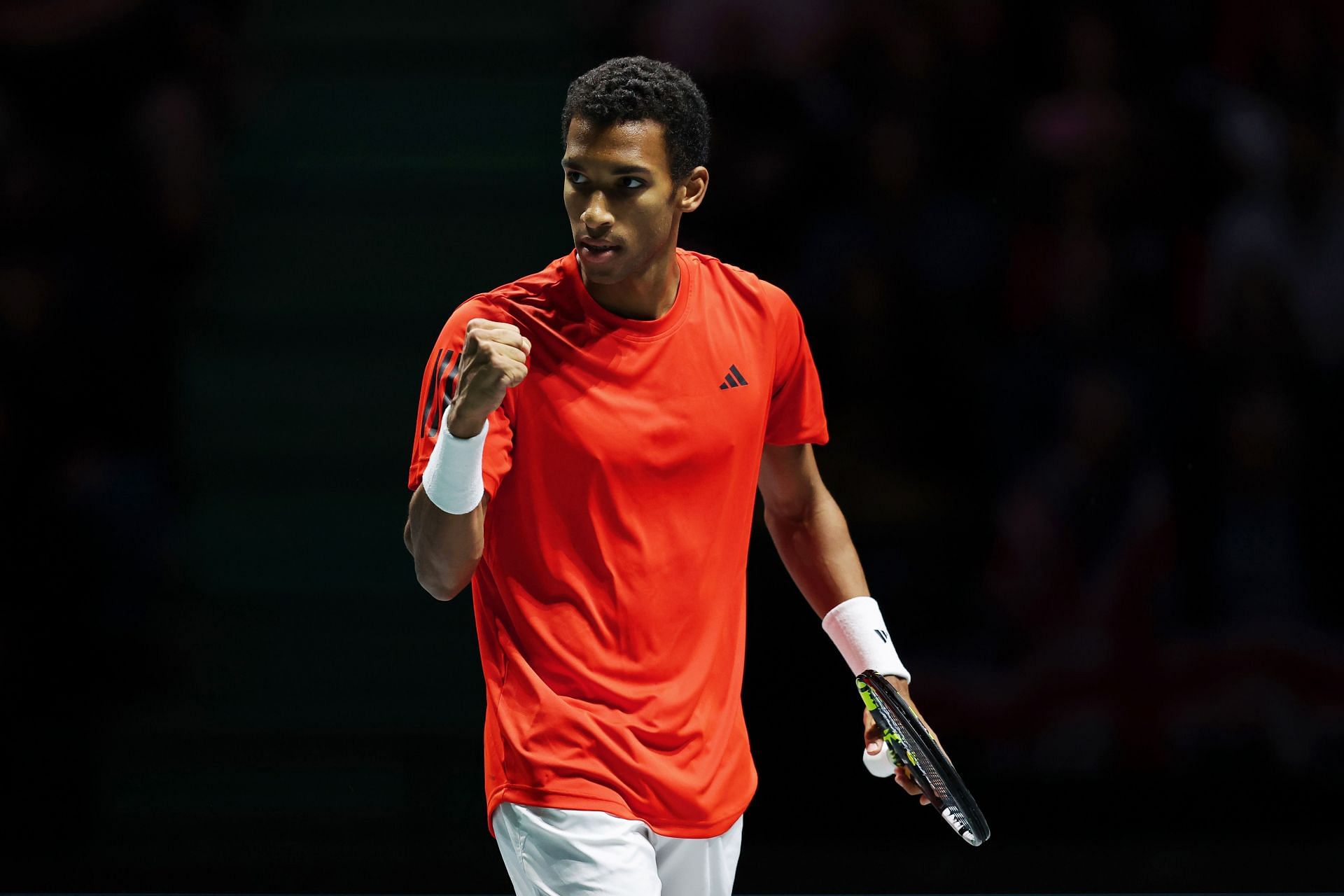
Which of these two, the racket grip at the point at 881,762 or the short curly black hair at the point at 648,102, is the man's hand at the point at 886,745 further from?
the short curly black hair at the point at 648,102

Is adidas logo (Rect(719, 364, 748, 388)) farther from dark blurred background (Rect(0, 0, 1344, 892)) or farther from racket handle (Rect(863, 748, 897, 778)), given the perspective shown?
dark blurred background (Rect(0, 0, 1344, 892))

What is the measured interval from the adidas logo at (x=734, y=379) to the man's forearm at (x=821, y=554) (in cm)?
30

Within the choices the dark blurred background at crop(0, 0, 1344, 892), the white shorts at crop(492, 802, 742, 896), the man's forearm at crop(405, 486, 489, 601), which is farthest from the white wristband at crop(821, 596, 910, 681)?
the dark blurred background at crop(0, 0, 1344, 892)

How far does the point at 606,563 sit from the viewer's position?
2232 millimetres

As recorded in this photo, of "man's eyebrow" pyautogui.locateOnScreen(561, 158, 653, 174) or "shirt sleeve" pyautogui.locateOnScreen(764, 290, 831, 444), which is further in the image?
"shirt sleeve" pyautogui.locateOnScreen(764, 290, 831, 444)

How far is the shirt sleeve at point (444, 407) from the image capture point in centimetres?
215

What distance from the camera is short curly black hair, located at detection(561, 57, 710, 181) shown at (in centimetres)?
224

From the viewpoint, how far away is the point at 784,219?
4.33 m

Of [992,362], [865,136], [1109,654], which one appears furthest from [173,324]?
[1109,654]

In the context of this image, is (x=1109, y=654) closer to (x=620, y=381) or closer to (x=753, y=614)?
(x=753, y=614)

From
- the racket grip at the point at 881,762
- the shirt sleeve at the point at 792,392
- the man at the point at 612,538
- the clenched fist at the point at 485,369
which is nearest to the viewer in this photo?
the clenched fist at the point at 485,369

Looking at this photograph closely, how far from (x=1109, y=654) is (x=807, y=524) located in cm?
205

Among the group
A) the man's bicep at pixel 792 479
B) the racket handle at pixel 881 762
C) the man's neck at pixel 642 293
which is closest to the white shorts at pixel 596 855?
the racket handle at pixel 881 762

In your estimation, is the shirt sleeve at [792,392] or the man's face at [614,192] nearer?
the man's face at [614,192]
